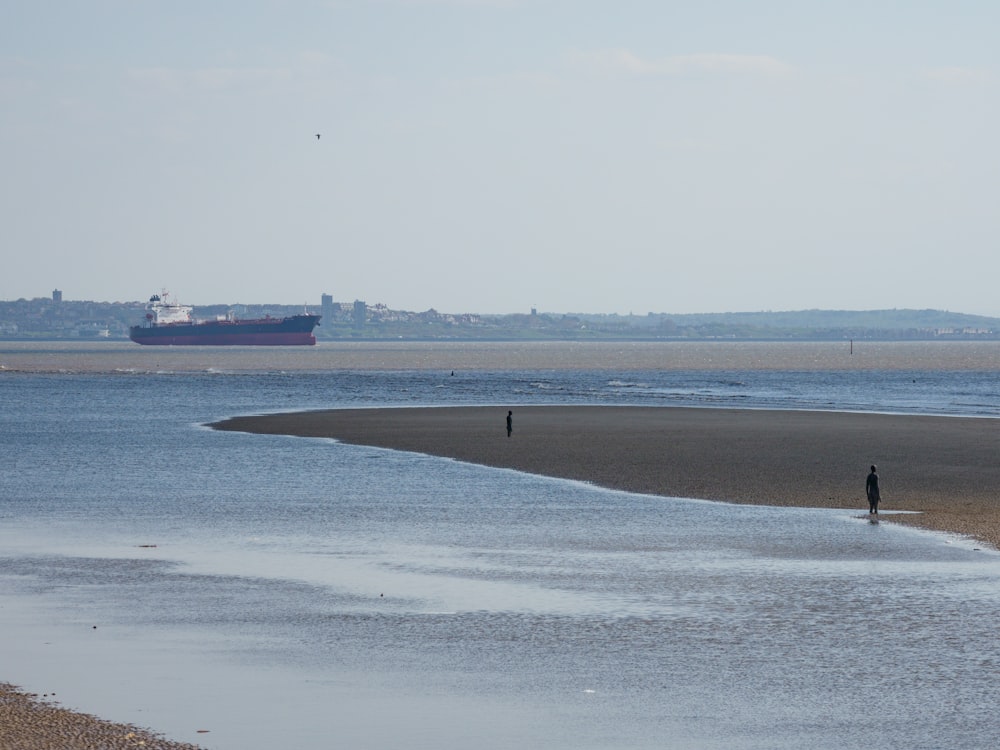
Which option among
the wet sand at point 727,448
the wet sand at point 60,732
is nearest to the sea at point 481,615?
the wet sand at point 60,732

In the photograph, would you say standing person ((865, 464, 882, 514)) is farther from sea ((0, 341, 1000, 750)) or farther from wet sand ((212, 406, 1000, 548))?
sea ((0, 341, 1000, 750))

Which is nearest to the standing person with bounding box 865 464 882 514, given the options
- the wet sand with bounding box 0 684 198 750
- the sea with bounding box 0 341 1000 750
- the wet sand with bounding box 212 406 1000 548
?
the wet sand with bounding box 212 406 1000 548

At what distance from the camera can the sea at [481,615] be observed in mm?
13203

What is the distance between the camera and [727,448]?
45406 mm

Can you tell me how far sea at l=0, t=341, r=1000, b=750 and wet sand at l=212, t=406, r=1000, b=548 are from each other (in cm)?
179

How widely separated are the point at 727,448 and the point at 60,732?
3491cm

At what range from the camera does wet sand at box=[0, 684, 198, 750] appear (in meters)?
11.9

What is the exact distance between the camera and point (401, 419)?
6191 centimetres

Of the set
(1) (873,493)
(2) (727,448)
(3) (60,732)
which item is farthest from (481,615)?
(2) (727,448)

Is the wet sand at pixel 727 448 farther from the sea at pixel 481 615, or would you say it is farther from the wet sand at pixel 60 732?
the wet sand at pixel 60 732

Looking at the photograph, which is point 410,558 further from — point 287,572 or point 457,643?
point 457,643

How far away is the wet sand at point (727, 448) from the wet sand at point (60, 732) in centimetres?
1672

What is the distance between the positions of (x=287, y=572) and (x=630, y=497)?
1269cm

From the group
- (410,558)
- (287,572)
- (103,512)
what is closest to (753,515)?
(410,558)
